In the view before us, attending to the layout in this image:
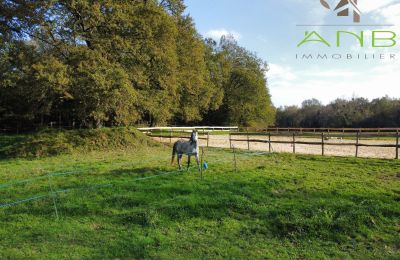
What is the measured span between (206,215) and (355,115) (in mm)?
49628

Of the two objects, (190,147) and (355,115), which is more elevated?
(355,115)

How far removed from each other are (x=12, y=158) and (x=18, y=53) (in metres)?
6.37

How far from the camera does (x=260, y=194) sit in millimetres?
8016

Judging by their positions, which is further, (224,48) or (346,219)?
(224,48)

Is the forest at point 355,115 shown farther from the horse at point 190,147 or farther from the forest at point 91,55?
the horse at point 190,147

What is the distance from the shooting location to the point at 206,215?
686 cm

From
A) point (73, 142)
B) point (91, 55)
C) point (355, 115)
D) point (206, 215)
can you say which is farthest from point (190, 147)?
point (355, 115)

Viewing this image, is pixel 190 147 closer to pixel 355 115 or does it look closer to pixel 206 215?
pixel 206 215

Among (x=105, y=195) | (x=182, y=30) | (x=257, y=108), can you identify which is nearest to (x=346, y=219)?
(x=105, y=195)

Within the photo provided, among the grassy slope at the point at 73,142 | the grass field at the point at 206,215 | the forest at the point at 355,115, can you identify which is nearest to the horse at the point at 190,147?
the grass field at the point at 206,215

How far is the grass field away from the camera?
5336mm

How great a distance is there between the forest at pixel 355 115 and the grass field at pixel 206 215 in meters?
41.5

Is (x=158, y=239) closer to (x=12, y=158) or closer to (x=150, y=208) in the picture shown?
(x=150, y=208)

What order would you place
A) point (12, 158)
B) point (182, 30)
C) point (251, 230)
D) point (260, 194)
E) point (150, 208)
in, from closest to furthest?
point (251, 230), point (150, 208), point (260, 194), point (12, 158), point (182, 30)
